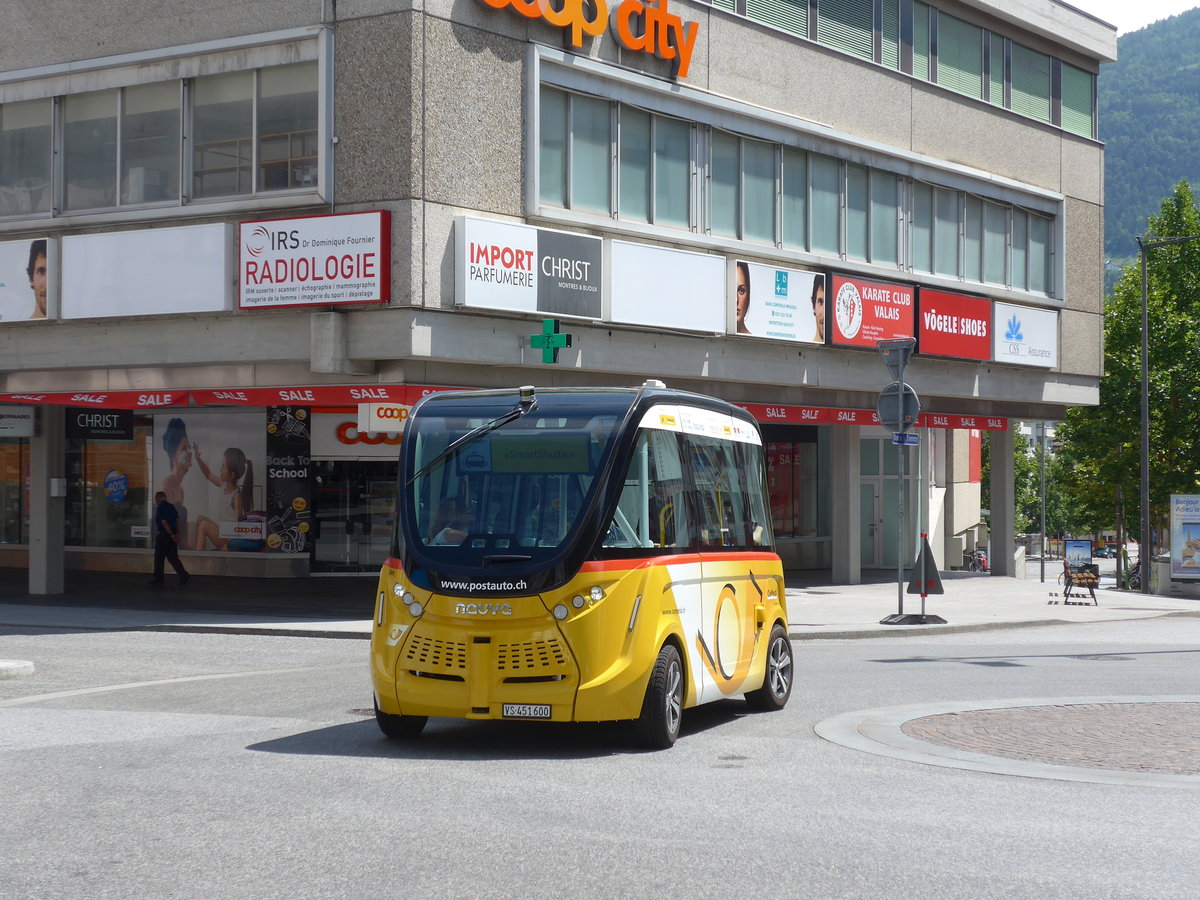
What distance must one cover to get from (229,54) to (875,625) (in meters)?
12.8

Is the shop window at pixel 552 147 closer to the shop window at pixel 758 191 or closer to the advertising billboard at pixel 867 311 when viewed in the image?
the shop window at pixel 758 191

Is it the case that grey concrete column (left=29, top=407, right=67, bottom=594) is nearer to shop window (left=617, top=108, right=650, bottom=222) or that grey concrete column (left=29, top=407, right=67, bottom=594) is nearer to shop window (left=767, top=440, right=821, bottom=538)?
shop window (left=617, top=108, right=650, bottom=222)

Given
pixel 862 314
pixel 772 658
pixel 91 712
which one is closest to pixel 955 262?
pixel 862 314

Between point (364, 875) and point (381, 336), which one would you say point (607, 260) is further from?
point (364, 875)

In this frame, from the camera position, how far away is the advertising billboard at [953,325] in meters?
31.8

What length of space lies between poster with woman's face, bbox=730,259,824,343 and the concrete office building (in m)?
0.07

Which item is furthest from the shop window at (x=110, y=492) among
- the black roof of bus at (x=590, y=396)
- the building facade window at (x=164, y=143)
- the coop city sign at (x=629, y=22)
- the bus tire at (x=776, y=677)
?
the black roof of bus at (x=590, y=396)

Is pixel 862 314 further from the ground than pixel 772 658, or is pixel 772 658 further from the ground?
pixel 862 314

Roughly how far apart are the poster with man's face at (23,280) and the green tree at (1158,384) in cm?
5374

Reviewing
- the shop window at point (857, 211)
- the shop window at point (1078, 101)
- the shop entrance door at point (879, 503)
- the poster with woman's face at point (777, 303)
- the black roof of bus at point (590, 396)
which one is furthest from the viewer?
the shop entrance door at point (879, 503)

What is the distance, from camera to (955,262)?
3331 cm

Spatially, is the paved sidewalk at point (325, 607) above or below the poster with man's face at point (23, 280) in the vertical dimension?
below

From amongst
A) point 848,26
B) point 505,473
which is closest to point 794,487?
point 848,26

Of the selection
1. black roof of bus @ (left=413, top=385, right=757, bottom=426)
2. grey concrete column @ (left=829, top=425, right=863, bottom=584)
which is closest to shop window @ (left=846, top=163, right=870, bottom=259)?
grey concrete column @ (left=829, top=425, right=863, bottom=584)
